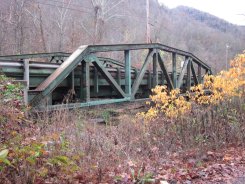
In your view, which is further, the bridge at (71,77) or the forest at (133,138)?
the bridge at (71,77)

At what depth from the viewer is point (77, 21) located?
3969cm

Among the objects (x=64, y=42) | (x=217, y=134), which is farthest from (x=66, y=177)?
(x=64, y=42)

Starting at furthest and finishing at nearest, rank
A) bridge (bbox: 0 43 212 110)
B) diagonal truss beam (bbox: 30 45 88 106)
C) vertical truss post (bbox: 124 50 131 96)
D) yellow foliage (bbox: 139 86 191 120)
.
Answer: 1. vertical truss post (bbox: 124 50 131 96)
2. bridge (bbox: 0 43 212 110)
3. diagonal truss beam (bbox: 30 45 88 106)
4. yellow foliage (bbox: 139 86 191 120)

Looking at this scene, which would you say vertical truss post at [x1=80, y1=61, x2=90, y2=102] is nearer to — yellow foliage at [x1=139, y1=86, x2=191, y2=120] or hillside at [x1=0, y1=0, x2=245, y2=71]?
yellow foliage at [x1=139, y1=86, x2=191, y2=120]

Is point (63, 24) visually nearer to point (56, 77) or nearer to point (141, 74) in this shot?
point (141, 74)

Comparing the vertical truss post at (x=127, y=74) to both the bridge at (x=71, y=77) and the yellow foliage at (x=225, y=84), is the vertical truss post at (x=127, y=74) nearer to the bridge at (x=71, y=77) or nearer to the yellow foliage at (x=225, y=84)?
the bridge at (x=71, y=77)

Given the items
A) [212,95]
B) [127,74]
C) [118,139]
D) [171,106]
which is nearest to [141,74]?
[127,74]

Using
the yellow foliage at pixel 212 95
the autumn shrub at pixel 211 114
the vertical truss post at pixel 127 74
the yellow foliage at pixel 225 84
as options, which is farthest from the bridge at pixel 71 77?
the yellow foliage at pixel 225 84

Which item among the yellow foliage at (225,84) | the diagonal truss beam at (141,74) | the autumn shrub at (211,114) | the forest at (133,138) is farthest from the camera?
the diagonal truss beam at (141,74)

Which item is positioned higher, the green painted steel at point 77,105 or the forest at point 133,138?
the green painted steel at point 77,105

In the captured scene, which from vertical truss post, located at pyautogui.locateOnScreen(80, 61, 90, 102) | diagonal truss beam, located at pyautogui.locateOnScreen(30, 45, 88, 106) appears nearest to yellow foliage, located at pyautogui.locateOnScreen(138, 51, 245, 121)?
vertical truss post, located at pyautogui.locateOnScreen(80, 61, 90, 102)

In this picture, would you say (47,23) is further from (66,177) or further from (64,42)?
(66,177)

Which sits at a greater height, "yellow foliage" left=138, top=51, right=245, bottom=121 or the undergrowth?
"yellow foliage" left=138, top=51, right=245, bottom=121

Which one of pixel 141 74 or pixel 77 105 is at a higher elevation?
pixel 141 74
